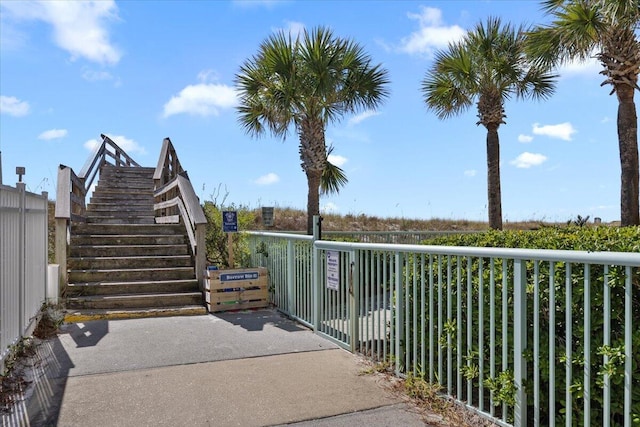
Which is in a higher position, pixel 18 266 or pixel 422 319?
pixel 18 266

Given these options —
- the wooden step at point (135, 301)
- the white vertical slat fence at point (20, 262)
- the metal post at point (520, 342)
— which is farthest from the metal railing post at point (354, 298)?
the wooden step at point (135, 301)

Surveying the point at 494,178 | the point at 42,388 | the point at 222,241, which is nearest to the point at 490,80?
the point at 494,178

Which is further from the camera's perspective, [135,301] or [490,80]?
[490,80]

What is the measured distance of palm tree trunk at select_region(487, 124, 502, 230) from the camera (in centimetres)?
1480

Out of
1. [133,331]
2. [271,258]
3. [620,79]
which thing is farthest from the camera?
[620,79]

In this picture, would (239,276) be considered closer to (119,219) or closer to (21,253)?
(21,253)

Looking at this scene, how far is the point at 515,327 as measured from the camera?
316 centimetres

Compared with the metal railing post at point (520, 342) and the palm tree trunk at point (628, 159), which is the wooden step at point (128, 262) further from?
the palm tree trunk at point (628, 159)

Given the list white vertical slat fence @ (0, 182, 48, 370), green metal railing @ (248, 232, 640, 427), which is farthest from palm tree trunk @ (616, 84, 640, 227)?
white vertical slat fence @ (0, 182, 48, 370)

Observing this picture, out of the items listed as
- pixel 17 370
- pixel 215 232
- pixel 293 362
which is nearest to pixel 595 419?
pixel 293 362

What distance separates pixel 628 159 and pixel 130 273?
11530 millimetres

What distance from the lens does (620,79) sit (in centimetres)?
1138

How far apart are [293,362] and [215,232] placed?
464 centimetres

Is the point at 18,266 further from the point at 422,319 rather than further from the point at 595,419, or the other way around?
the point at 595,419
